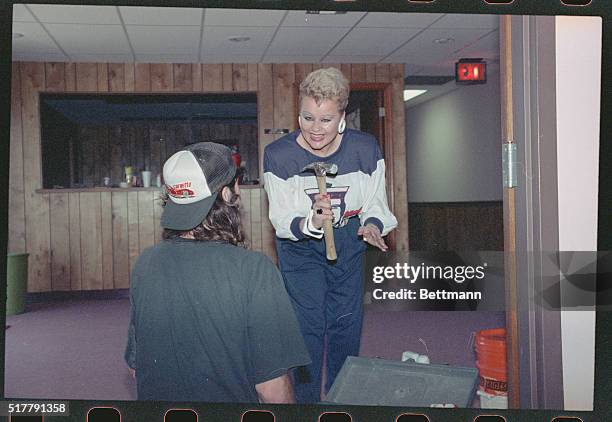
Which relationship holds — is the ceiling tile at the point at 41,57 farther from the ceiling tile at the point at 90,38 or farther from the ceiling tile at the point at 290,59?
the ceiling tile at the point at 290,59

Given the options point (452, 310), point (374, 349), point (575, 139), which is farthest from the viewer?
point (374, 349)

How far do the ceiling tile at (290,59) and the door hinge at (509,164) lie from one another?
3.18m

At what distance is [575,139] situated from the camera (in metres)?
1.21

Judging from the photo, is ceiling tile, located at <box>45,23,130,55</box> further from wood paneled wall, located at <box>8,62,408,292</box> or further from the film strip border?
the film strip border

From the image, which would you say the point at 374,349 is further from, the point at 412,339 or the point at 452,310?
the point at 452,310

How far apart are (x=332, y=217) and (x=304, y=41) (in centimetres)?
248

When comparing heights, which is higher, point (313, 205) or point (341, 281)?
point (313, 205)

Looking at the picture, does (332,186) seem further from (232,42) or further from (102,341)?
(232,42)

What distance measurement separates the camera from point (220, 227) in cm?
110

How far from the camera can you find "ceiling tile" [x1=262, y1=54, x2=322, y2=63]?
431cm

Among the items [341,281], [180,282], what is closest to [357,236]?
[341,281]

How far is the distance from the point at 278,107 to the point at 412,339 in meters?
2.20

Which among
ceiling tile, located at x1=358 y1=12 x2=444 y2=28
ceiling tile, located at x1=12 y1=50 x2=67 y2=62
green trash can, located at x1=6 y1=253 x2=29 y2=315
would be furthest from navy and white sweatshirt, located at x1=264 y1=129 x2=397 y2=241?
ceiling tile, located at x1=12 y1=50 x2=67 y2=62

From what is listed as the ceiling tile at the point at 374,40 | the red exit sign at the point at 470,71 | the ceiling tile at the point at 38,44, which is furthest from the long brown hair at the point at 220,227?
the red exit sign at the point at 470,71
